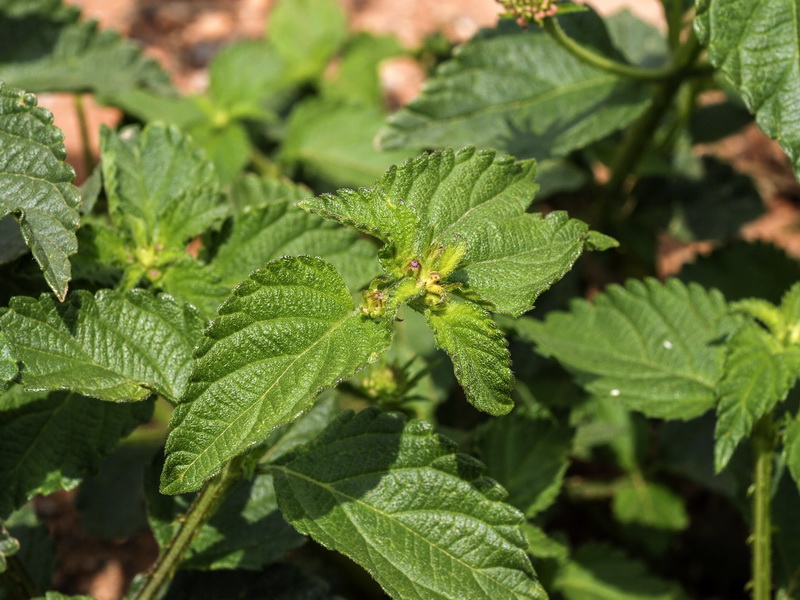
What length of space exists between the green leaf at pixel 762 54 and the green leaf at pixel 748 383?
0.40 metres

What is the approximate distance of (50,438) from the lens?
1.69 metres

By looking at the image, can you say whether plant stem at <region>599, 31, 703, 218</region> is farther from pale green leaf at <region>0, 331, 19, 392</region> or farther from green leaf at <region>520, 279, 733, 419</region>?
pale green leaf at <region>0, 331, 19, 392</region>

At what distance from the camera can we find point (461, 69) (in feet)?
8.18

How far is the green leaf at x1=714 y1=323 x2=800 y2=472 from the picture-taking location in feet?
5.84

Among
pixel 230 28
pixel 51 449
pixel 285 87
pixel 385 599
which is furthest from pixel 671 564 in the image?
pixel 230 28

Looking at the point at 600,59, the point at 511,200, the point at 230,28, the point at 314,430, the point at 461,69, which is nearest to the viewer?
the point at 511,200

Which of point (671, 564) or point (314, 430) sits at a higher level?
point (314, 430)

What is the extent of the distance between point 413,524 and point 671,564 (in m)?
1.80

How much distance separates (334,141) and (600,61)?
4.19ft

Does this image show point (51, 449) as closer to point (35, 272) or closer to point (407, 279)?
point (35, 272)

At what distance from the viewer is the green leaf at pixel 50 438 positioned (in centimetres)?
166

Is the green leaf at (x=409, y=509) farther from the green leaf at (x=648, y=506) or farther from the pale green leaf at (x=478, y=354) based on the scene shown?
the green leaf at (x=648, y=506)

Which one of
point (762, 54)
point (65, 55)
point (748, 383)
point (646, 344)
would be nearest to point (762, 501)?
point (748, 383)

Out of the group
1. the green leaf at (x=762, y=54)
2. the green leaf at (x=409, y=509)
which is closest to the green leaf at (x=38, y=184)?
the green leaf at (x=409, y=509)
